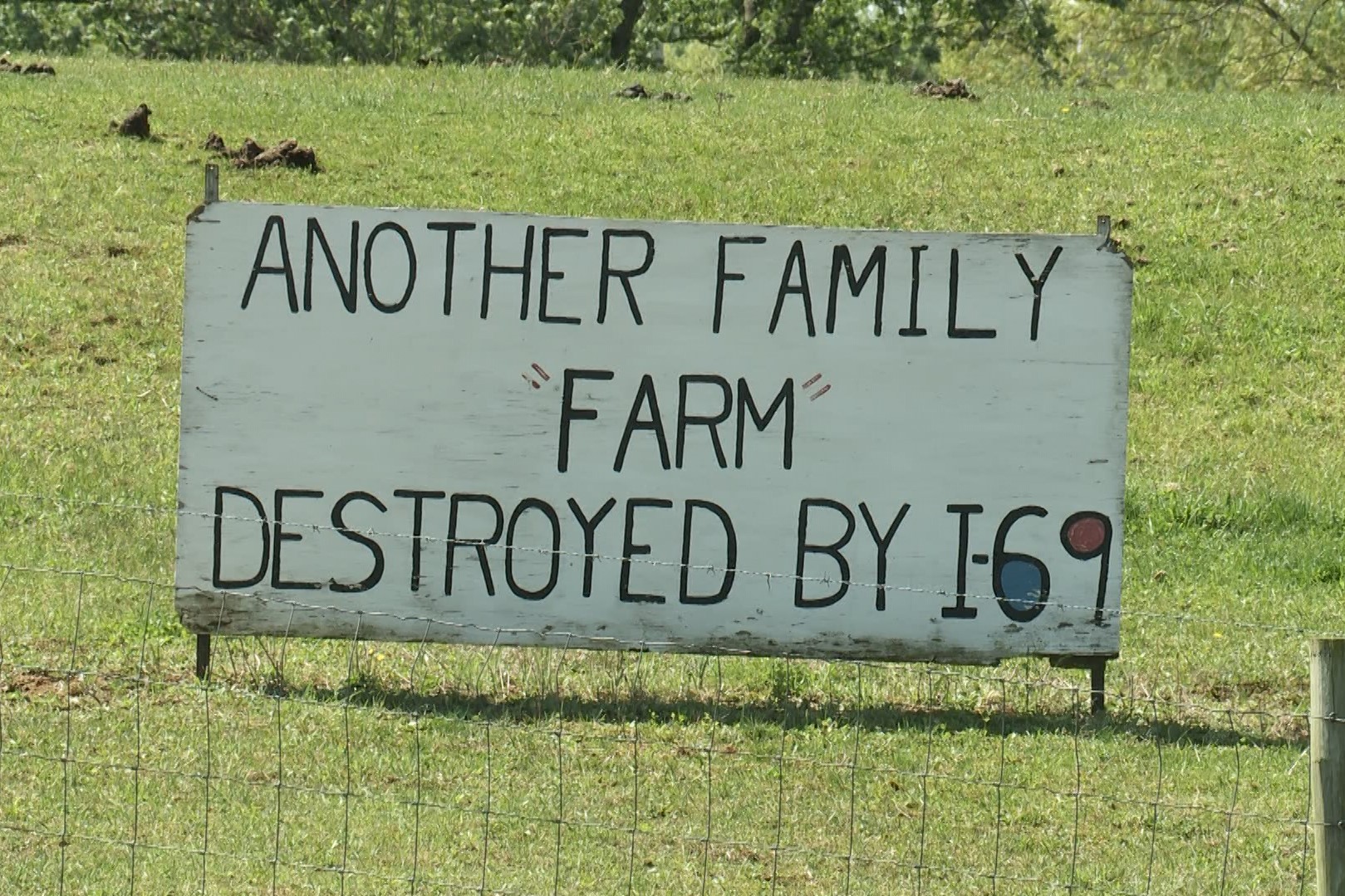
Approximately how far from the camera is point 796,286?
6438 millimetres

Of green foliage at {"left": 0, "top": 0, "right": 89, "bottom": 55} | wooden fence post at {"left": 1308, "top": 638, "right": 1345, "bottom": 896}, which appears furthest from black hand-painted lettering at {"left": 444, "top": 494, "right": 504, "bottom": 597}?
green foliage at {"left": 0, "top": 0, "right": 89, "bottom": 55}

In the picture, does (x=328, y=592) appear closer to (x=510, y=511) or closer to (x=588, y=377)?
(x=510, y=511)

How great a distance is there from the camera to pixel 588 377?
6418mm

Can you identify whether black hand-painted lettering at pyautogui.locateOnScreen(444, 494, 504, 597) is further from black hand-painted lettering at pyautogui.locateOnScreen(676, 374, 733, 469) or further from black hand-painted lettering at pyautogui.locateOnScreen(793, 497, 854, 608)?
black hand-painted lettering at pyautogui.locateOnScreen(793, 497, 854, 608)

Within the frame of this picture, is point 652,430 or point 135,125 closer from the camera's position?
point 652,430

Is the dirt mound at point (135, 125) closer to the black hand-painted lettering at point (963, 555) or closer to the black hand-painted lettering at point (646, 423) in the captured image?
the black hand-painted lettering at point (646, 423)

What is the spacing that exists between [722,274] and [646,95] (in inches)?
537

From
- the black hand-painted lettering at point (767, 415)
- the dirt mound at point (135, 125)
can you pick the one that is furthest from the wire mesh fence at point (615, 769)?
the dirt mound at point (135, 125)

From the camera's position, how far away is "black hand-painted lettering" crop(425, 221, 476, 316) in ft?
21.1

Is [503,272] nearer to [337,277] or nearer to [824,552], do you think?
[337,277]

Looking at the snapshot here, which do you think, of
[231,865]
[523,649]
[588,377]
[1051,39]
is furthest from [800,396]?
[1051,39]

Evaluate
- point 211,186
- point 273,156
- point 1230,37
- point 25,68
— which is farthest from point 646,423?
point 1230,37

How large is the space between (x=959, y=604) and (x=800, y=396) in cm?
92

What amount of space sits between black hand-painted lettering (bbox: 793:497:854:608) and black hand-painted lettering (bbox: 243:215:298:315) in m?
1.94
